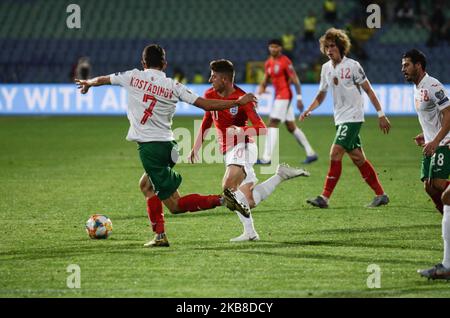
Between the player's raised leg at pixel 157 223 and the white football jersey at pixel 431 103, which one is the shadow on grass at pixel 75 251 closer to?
the player's raised leg at pixel 157 223

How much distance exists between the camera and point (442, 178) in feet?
30.2

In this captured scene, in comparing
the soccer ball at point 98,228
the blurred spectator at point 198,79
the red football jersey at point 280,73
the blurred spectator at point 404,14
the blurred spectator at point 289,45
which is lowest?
the soccer ball at point 98,228

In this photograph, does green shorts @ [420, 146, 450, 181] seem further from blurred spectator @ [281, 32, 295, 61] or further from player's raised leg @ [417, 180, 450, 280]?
blurred spectator @ [281, 32, 295, 61]

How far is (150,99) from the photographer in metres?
9.07

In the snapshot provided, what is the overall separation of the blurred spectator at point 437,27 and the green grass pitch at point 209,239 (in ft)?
57.2

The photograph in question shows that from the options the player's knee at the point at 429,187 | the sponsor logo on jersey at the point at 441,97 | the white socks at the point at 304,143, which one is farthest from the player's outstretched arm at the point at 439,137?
the white socks at the point at 304,143

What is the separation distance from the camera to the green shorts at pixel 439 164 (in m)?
9.09

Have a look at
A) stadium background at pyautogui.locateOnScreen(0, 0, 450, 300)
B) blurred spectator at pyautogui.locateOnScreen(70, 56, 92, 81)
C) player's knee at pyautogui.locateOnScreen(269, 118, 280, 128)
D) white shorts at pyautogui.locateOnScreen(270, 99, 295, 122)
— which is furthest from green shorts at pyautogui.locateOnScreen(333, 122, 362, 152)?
blurred spectator at pyautogui.locateOnScreen(70, 56, 92, 81)

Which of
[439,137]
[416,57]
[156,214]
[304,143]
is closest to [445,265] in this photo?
[439,137]

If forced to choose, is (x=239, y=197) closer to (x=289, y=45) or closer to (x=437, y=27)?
(x=289, y=45)

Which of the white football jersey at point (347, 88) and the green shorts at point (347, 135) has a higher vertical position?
the white football jersey at point (347, 88)

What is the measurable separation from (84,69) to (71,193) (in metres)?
19.9

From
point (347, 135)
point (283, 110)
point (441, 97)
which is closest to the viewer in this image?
point (441, 97)

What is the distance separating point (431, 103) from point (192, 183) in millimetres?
6552
